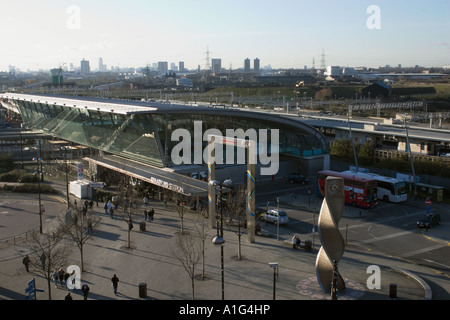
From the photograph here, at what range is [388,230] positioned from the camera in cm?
1747

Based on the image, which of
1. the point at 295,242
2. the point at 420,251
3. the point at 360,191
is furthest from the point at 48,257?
the point at 360,191

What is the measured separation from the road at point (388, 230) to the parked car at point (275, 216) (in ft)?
0.74

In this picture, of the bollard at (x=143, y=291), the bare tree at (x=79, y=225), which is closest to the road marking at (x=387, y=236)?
the bollard at (x=143, y=291)

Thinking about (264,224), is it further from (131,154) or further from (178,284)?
(131,154)

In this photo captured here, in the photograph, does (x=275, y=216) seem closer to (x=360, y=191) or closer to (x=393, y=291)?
(x=360, y=191)

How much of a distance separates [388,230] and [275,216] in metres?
3.92

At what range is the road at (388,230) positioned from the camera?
1426cm

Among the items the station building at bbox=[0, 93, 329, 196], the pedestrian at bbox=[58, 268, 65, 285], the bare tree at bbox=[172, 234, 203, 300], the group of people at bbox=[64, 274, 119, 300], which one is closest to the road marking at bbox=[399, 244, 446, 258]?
the bare tree at bbox=[172, 234, 203, 300]

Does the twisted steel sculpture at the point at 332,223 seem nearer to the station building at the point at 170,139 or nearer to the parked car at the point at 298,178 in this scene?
the station building at the point at 170,139

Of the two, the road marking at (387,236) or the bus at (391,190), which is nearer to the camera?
the road marking at (387,236)

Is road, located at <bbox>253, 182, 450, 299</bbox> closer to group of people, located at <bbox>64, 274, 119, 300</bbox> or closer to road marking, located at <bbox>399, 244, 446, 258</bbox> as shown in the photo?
road marking, located at <bbox>399, 244, 446, 258</bbox>

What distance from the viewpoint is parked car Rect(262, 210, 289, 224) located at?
58.7 feet
